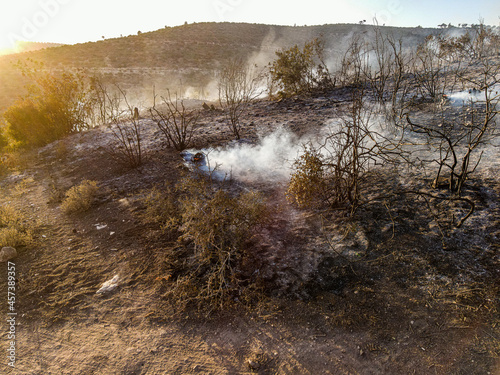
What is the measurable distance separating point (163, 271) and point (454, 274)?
354cm

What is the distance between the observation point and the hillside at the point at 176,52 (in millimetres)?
20586

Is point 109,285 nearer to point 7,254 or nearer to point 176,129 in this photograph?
point 7,254

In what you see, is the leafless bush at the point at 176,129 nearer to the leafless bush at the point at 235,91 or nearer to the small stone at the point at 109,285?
the leafless bush at the point at 235,91

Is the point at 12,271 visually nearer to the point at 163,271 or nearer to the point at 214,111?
the point at 163,271

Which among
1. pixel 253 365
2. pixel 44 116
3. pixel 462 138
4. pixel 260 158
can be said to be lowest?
pixel 253 365

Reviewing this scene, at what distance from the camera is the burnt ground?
2496 mm

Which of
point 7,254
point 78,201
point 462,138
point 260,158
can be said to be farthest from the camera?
point 260,158

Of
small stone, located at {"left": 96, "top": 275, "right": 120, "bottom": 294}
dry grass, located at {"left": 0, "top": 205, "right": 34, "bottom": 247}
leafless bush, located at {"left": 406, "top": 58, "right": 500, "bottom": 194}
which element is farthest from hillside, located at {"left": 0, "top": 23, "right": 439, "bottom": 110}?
small stone, located at {"left": 96, "top": 275, "right": 120, "bottom": 294}

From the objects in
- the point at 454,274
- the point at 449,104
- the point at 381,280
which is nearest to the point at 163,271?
the point at 381,280

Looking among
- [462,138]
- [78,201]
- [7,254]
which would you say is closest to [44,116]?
[78,201]

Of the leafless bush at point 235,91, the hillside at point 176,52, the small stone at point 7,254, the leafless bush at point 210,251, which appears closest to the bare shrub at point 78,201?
the small stone at point 7,254

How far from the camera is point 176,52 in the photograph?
25.6m

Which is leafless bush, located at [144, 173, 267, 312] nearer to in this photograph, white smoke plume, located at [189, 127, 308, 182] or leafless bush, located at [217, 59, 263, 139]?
white smoke plume, located at [189, 127, 308, 182]

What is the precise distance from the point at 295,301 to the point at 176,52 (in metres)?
27.8
